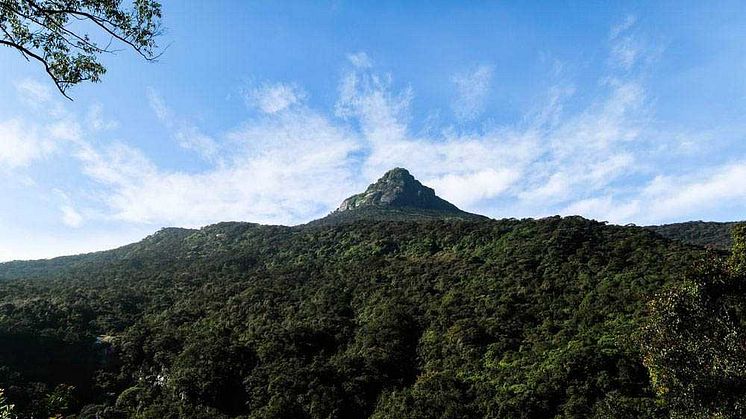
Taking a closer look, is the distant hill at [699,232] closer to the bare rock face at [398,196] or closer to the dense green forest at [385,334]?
the dense green forest at [385,334]

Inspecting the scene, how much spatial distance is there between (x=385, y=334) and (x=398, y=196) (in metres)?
108

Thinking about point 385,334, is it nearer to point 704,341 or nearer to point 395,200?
point 704,341

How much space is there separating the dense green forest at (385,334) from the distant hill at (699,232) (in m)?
33.4

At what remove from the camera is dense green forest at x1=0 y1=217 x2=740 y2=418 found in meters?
31.7

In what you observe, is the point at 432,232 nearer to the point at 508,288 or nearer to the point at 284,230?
the point at 508,288

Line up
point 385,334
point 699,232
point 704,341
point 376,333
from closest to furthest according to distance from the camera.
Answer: point 704,341 < point 385,334 < point 376,333 < point 699,232

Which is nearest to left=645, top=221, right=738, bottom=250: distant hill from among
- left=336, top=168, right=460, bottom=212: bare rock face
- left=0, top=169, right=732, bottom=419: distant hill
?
left=0, top=169, right=732, bottom=419: distant hill

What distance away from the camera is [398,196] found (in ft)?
495

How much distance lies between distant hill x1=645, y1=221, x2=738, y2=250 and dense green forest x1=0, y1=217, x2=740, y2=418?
3343 centimetres

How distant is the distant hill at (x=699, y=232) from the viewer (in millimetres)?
81000

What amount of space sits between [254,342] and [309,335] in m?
5.72

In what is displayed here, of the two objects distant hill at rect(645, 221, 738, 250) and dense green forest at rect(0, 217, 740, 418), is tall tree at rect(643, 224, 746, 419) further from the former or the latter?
distant hill at rect(645, 221, 738, 250)

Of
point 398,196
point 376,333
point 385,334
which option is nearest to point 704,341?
point 385,334

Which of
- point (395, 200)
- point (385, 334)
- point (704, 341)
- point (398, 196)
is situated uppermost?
point (398, 196)
